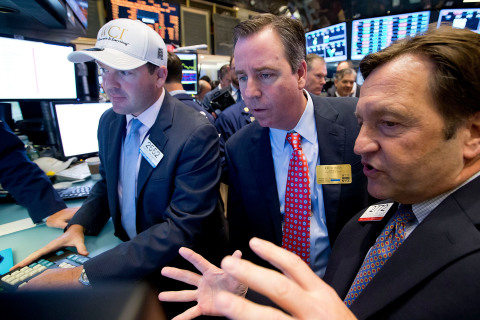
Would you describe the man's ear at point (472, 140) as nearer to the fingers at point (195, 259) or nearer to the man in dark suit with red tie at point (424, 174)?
the man in dark suit with red tie at point (424, 174)

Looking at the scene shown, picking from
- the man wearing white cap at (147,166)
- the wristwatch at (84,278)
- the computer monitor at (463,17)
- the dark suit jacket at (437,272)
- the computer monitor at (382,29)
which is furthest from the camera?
the computer monitor at (382,29)

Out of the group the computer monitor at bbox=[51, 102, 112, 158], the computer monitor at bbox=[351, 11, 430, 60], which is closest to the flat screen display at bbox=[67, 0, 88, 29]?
the computer monitor at bbox=[51, 102, 112, 158]

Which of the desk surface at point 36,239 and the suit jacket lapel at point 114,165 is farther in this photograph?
the suit jacket lapel at point 114,165

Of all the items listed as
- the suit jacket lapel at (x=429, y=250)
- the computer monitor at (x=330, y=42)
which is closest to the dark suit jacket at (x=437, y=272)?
the suit jacket lapel at (x=429, y=250)

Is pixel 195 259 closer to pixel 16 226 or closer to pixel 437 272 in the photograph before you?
pixel 437 272

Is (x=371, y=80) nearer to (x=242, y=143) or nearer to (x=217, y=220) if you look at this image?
(x=242, y=143)

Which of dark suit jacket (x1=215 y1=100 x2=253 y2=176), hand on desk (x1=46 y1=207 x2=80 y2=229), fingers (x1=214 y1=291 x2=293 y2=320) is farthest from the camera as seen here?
dark suit jacket (x1=215 y1=100 x2=253 y2=176)

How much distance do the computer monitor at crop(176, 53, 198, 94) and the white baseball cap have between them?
8.53 ft

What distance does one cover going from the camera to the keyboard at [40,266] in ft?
3.00

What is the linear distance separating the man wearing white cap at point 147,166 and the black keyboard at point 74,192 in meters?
0.38

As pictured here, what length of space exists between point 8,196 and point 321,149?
1.91m

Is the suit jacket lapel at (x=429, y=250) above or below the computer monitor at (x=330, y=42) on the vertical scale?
below

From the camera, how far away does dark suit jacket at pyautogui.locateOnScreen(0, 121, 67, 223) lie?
Answer: 138 cm

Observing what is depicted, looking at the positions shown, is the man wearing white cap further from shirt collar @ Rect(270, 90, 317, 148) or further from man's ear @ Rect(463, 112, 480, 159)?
man's ear @ Rect(463, 112, 480, 159)
